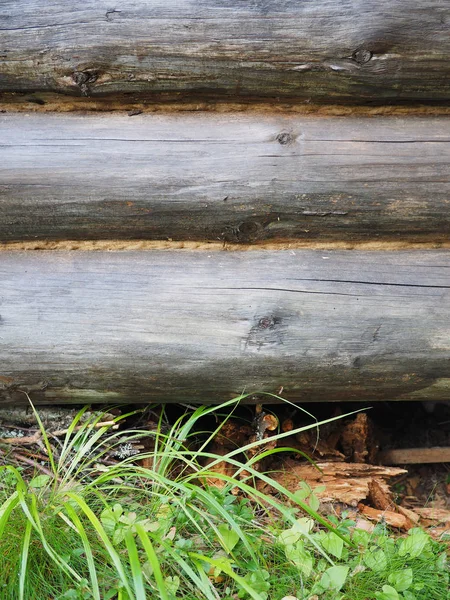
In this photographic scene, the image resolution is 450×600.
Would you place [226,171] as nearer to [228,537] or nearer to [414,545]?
[228,537]

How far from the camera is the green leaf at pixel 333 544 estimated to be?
1.76m

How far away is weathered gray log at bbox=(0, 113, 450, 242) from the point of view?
6.52 ft

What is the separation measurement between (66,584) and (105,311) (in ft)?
2.75

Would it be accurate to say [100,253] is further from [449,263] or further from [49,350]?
[449,263]

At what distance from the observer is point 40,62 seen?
6.36ft

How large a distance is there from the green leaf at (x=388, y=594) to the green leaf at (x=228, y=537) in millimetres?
419

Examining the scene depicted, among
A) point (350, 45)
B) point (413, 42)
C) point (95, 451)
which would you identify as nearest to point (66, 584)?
point (95, 451)

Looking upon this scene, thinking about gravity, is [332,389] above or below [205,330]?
below

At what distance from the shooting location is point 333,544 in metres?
1.78

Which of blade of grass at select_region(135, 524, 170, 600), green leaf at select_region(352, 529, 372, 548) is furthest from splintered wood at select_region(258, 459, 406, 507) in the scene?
blade of grass at select_region(135, 524, 170, 600)

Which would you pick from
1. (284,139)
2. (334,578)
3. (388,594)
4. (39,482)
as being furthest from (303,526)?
(284,139)

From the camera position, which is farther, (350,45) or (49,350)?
(49,350)

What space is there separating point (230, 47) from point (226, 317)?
0.87 meters

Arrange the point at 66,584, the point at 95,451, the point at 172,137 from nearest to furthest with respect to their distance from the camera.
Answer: the point at 66,584, the point at 172,137, the point at 95,451
